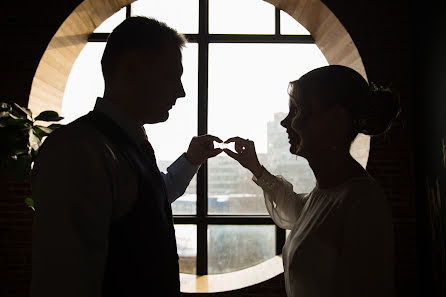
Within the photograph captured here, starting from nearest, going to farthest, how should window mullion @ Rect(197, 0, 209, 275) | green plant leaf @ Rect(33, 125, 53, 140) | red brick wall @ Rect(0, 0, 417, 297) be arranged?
green plant leaf @ Rect(33, 125, 53, 140)
red brick wall @ Rect(0, 0, 417, 297)
window mullion @ Rect(197, 0, 209, 275)

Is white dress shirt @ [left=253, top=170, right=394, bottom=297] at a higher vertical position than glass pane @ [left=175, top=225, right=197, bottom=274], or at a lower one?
higher

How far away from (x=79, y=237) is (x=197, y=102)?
3.41 metres

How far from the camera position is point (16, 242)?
303 cm

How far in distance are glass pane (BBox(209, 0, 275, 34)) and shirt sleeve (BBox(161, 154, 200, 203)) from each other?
9.44 feet

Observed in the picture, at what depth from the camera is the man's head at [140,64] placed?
990 millimetres

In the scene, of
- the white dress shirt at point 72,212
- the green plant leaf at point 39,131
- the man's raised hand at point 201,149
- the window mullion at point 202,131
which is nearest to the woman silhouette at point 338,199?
the man's raised hand at point 201,149

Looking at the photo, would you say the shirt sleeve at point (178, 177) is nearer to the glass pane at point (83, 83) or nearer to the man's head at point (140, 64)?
the man's head at point (140, 64)

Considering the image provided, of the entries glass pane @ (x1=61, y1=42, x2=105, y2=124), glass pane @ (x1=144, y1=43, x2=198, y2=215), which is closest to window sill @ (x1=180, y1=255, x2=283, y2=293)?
glass pane @ (x1=144, y1=43, x2=198, y2=215)

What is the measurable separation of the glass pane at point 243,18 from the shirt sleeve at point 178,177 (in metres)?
2.88

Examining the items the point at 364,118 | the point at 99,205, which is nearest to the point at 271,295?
the point at 364,118

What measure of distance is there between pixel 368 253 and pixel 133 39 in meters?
0.89

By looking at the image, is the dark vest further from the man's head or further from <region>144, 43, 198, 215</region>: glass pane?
<region>144, 43, 198, 215</region>: glass pane

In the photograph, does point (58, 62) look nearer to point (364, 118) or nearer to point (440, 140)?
point (364, 118)

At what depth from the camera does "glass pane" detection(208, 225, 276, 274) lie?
3998 millimetres
